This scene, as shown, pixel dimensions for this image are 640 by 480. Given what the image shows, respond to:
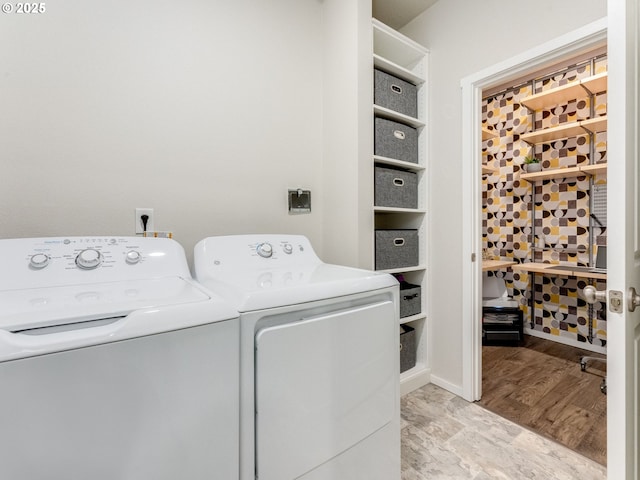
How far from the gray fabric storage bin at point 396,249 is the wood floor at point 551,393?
103 cm

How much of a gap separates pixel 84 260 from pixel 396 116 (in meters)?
1.89

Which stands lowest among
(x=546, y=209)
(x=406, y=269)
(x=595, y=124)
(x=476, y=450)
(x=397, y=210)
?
(x=476, y=450)

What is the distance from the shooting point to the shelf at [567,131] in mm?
2611

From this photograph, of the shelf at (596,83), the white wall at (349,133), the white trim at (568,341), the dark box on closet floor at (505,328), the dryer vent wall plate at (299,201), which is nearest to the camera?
the white wall at (349,133)

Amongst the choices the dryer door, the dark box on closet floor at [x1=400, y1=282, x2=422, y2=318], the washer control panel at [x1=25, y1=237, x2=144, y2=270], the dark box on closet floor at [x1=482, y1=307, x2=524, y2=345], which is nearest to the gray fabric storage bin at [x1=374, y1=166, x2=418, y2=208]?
the dark box on closet floor at [x1=400, y1=282, x2=422, y2=318]

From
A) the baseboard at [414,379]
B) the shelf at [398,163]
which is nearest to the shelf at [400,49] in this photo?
the shelf at [398,163]

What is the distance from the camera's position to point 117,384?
2.28 ft

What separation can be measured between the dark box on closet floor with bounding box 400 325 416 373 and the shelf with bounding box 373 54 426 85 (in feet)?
5.88

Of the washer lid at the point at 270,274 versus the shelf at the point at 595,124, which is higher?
the shelf at the point at 595,124

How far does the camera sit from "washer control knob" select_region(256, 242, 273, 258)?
58.8 inches

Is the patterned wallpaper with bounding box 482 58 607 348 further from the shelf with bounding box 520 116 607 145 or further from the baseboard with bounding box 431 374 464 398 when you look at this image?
the baseboard with bounding box 431 374 464 398

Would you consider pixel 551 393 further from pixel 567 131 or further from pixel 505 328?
pixel 567 131

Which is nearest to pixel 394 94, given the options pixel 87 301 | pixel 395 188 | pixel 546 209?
pixel 395 188

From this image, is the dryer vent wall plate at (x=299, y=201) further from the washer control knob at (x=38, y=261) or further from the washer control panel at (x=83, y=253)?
the washer control knob at (x=38, y=261)
